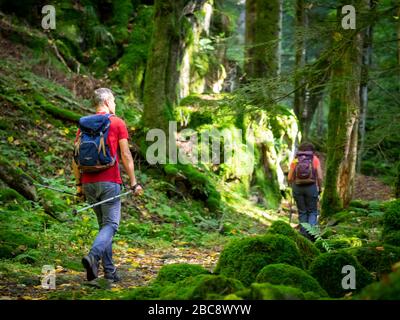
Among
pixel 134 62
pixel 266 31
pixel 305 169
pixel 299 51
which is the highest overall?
pixel 266 31

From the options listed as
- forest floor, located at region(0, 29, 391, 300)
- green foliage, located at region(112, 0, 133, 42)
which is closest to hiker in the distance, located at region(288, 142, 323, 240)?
forest floor, located at region(0, 29, 391, 300)

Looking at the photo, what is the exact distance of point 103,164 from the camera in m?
6.08

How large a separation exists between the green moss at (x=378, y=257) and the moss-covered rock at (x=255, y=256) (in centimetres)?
75

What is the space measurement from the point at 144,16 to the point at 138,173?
871 centimetres

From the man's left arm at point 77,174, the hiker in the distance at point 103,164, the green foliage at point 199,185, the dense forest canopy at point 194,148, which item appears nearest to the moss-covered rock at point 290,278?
the dense forest canopy at point 194,148

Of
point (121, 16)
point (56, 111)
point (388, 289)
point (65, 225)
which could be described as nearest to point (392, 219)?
point (388, 289)

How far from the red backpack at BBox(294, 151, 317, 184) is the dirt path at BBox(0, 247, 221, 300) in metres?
2.18

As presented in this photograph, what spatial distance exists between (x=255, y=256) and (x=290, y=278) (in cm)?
89

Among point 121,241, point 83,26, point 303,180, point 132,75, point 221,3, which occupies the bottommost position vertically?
point 121,241

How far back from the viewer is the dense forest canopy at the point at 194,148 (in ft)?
17.8

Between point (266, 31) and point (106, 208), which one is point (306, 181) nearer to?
point (106, 208)
